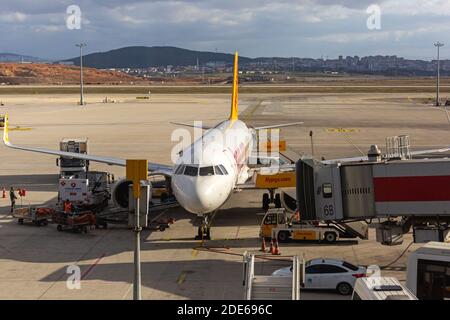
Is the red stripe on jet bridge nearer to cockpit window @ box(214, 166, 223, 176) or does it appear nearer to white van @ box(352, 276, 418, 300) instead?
cockpit window @ box(214, 166, 223, 176)

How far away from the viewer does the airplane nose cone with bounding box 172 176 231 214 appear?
2545cm

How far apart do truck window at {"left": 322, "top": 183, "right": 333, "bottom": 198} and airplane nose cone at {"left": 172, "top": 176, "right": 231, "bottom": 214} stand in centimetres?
487

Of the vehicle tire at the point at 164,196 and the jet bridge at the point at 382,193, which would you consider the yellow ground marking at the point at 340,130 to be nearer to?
the vehicle tire at the point at 164,196

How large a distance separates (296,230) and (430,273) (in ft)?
35.3

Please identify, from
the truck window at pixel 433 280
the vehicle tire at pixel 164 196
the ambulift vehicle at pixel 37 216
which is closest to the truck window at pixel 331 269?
the truck window at pixel 433 280

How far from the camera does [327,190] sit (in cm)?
2409

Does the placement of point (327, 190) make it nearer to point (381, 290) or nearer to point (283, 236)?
point (283, 236)

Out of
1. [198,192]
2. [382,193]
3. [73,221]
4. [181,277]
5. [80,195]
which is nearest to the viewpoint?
[181,277]

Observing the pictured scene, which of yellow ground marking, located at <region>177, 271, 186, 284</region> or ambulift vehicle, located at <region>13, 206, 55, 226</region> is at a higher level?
ambulift vehicle, located at <region>13, 206, 55, 226</region>

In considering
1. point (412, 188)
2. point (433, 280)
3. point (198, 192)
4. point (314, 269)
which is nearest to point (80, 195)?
point (198, 192)

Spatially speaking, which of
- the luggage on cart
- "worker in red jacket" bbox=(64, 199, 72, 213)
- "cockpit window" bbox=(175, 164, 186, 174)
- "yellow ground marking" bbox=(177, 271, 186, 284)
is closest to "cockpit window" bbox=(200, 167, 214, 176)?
"cockpit window" bbox=(175, 164, 186, 174)

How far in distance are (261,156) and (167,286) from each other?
22717 millimetres

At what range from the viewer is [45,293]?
2081 cm

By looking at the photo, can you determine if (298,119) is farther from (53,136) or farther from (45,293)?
(45,293)
